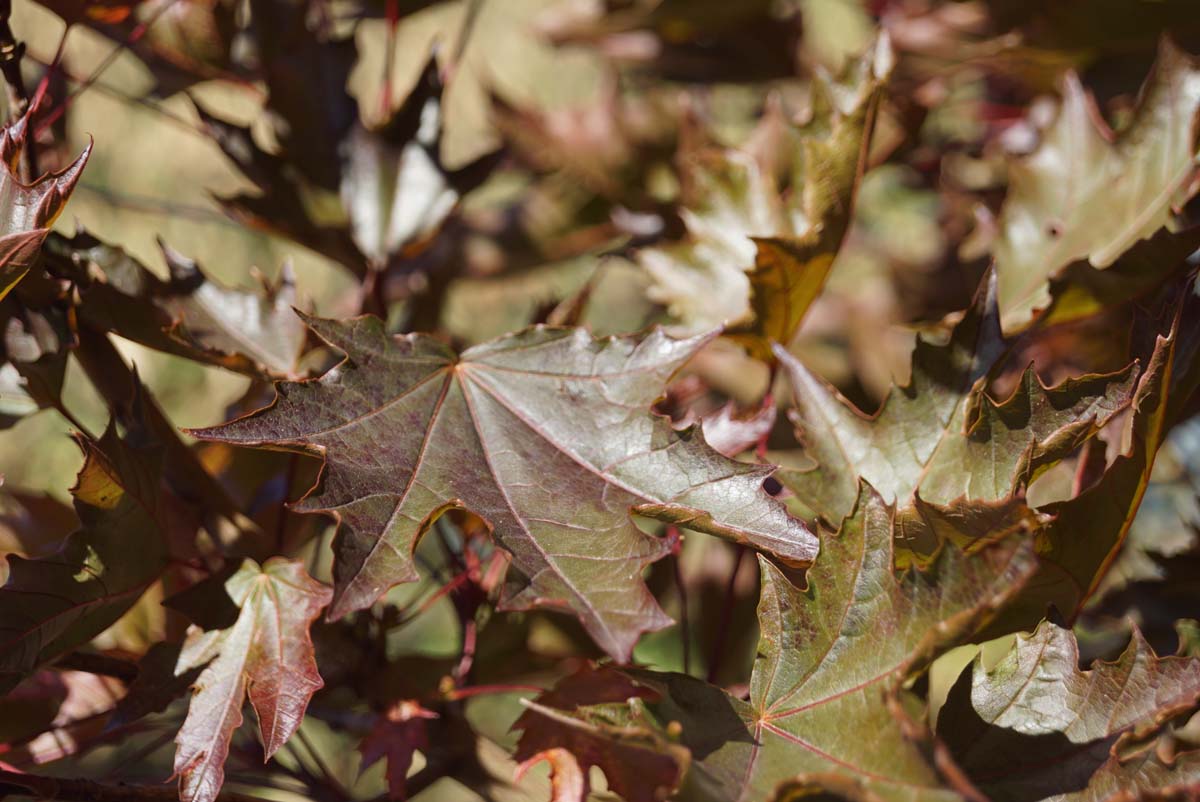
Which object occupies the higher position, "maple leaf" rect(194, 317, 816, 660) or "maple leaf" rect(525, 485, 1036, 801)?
"maple leaf" rect(194, 317, 816, 660)

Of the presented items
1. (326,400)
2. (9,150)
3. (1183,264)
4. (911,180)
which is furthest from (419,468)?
(911,180)

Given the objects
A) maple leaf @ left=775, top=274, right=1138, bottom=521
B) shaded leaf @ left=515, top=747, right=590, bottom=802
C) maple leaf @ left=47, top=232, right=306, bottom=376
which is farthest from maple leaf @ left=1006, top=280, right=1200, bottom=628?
maple leaf @ left=47, top=232, right=306, bottom=376

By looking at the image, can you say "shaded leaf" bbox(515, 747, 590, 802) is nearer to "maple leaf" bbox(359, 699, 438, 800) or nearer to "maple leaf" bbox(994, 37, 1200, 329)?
"maple leaf" bbox(359, 699, 438, 800)

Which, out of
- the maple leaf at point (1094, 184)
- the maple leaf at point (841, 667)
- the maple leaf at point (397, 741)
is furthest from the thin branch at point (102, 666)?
the maple leaf at point (1094, 184)

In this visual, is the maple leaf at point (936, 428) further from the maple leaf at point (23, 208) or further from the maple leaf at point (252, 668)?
the maple leaf at point (23, 208)

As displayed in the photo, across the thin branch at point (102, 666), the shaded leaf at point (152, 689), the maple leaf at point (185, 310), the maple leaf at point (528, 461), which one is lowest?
the thin branch at point (102, 666)

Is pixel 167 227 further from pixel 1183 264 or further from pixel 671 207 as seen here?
pixel 1183 264

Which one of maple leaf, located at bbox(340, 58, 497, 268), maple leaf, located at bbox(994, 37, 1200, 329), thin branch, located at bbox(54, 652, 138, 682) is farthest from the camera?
maple leaf, located at bbox(340, 58, 497, 268)

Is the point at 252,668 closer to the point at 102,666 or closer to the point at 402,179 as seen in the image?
the point at 102,666
